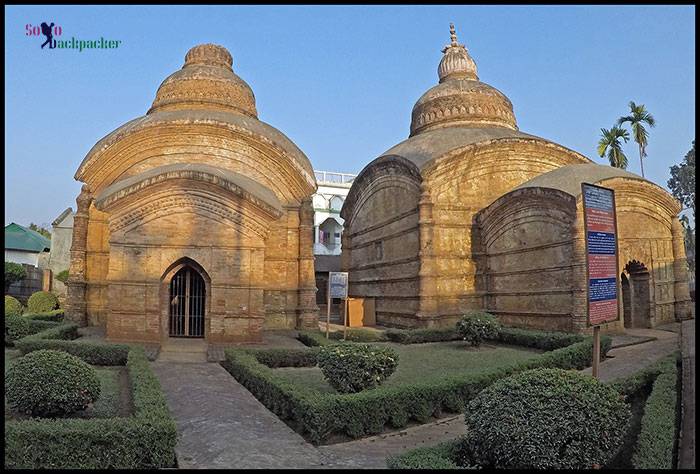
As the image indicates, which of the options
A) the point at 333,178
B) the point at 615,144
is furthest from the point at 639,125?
the point at 333,178

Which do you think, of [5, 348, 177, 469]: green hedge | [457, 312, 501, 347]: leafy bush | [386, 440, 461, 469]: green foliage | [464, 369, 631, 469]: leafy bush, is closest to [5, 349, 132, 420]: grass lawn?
[5, 348, 177, 469]: green hedge

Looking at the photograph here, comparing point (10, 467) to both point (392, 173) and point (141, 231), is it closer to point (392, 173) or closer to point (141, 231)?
point (141, 231)

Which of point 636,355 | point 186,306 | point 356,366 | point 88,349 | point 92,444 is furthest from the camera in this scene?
point 186,306

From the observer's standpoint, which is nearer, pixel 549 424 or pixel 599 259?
pixel 549 424

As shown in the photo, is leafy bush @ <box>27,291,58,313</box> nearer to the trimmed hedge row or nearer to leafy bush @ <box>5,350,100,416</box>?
the trimmed hedge row

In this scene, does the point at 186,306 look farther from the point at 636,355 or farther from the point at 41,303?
the point at 41,303

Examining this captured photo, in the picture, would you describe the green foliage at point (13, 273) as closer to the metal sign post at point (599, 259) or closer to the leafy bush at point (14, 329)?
the leafy bush at point (14, 329)

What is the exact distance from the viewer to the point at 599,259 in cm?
625

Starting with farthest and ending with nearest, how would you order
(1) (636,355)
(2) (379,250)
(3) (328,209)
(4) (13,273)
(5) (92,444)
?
(3) (328,209), (4) (13,273), (2) (379,250), (1) (636,355), (5) (92,444)

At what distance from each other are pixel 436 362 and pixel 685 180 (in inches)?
1367

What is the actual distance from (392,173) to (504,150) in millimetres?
4369

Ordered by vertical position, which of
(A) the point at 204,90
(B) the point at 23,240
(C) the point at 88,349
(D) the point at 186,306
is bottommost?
(C) the point at 88,349

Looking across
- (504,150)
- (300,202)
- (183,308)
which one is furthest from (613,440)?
(504,150)

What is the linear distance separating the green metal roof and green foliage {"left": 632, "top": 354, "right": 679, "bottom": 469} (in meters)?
39.1
